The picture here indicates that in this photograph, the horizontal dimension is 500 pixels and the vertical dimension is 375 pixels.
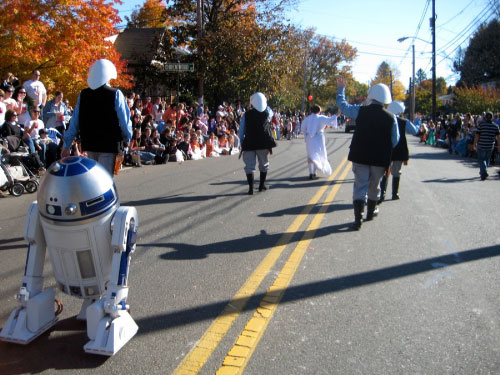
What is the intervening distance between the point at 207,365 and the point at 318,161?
28.8ft

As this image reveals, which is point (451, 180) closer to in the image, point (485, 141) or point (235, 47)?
point (485, 141)

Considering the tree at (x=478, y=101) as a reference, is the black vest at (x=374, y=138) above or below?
below

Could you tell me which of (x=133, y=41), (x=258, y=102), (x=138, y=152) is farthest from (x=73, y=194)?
(x=133, y=41)

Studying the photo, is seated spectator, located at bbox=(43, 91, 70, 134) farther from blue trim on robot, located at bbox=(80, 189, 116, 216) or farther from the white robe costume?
blue trim on robot, located at bbox=(80, 189, 116, 216)

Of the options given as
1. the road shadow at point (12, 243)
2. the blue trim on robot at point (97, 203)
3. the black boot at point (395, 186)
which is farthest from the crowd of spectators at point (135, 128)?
the black boot at point (395, 186)

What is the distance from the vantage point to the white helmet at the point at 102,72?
175 inches

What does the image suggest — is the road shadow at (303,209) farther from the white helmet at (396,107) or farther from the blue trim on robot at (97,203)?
the blue trim on robot at (97,203)

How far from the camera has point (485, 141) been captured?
1305 cm

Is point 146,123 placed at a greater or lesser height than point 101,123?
greater

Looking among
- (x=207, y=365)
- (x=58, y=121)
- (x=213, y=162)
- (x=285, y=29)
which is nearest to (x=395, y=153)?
(x=207, y=365)

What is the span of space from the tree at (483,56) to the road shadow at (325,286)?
53401mm

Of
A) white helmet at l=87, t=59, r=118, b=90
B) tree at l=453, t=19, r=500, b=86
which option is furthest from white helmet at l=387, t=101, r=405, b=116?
tree at l=453, t=19, r=500, b=86

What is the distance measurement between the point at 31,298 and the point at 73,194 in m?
0.83

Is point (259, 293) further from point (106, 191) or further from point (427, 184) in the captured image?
point (427, 184)
